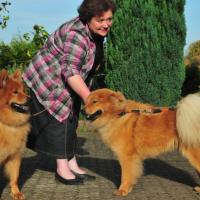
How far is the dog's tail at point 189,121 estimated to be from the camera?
4898 millimetres

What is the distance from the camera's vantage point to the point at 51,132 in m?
5.72

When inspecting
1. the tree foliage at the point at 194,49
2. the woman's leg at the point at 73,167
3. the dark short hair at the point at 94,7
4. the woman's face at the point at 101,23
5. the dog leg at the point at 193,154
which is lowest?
the woman's leg at the point at 73,167

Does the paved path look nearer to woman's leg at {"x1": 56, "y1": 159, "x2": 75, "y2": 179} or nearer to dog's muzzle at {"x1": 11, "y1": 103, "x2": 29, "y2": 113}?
woman's leg at {"x1": 56, "y1": 159, "x2": 75, "y2": 179}

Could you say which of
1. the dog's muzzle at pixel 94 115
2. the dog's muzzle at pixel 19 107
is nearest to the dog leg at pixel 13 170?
the dog's muzzle at pixel 19 107

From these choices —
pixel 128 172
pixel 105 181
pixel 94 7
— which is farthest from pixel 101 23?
pixel 105 181

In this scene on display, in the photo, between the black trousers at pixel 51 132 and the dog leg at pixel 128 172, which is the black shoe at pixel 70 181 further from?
the dog leg at pixel 128 172

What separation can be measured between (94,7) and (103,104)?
3.52ft

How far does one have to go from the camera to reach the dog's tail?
4.90 m

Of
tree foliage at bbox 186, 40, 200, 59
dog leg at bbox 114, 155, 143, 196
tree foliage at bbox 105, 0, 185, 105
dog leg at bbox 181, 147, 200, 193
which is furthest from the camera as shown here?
tree foliage at bbox 186, 40, 200, 59

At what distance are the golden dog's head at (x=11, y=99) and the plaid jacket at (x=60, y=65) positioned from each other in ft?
1.81

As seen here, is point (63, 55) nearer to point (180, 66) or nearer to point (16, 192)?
point (16, 192)

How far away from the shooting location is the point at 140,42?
9844 mm

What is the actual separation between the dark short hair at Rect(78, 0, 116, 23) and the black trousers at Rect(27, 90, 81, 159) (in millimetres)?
1137

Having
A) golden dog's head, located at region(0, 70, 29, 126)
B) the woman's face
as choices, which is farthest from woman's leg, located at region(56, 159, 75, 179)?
the woman's face
